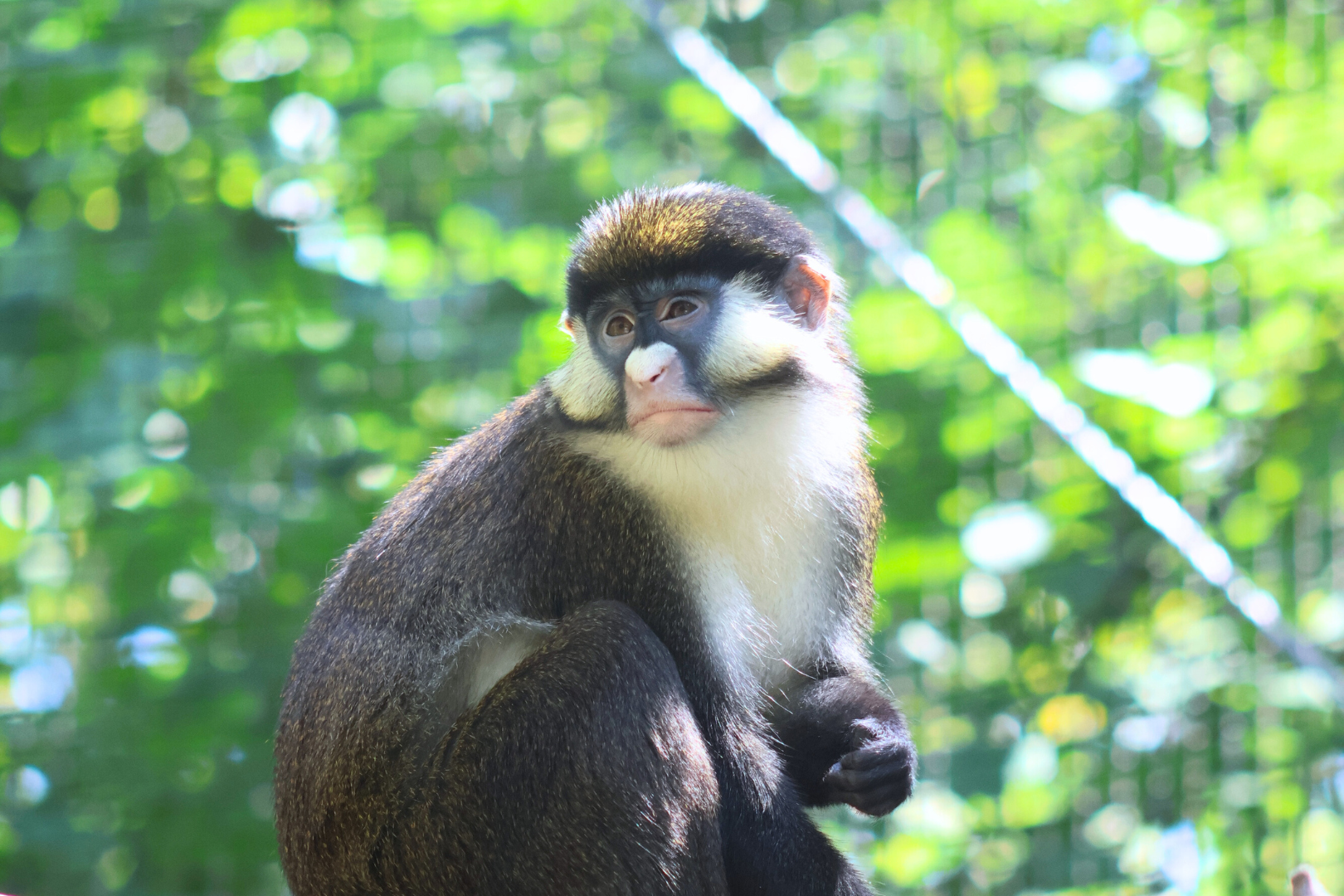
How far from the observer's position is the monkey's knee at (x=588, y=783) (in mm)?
2588

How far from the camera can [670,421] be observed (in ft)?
9.52

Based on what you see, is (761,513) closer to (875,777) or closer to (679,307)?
(679,307)

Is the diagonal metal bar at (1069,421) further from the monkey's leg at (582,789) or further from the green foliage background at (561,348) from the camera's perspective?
the monkey's leg at (582,789)

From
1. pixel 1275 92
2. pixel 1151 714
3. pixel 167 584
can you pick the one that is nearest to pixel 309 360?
pixel 167 584

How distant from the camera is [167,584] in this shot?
5.97 metres

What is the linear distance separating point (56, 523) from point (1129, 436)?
494 cm

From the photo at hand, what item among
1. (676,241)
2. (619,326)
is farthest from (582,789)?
(676,241)

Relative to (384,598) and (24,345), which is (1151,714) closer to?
(384,598)

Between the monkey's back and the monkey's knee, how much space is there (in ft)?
0.58

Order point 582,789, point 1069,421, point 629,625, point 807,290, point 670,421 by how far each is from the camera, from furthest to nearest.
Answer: point 1069,421 → point 807,290 → point 670,421 → point 629,625 → point 582,789

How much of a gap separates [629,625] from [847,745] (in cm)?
76

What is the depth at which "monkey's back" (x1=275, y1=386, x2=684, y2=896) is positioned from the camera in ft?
9.25

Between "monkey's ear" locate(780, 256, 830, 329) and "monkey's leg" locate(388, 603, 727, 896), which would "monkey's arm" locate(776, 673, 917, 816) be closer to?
"monkey's leg" locate(388, 603, 727, 896)

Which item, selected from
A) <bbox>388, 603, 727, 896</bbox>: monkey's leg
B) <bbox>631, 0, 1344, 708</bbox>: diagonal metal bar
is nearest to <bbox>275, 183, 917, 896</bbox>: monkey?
<bbox>388, 603, 727, 896</bbox>: monkey's leg
